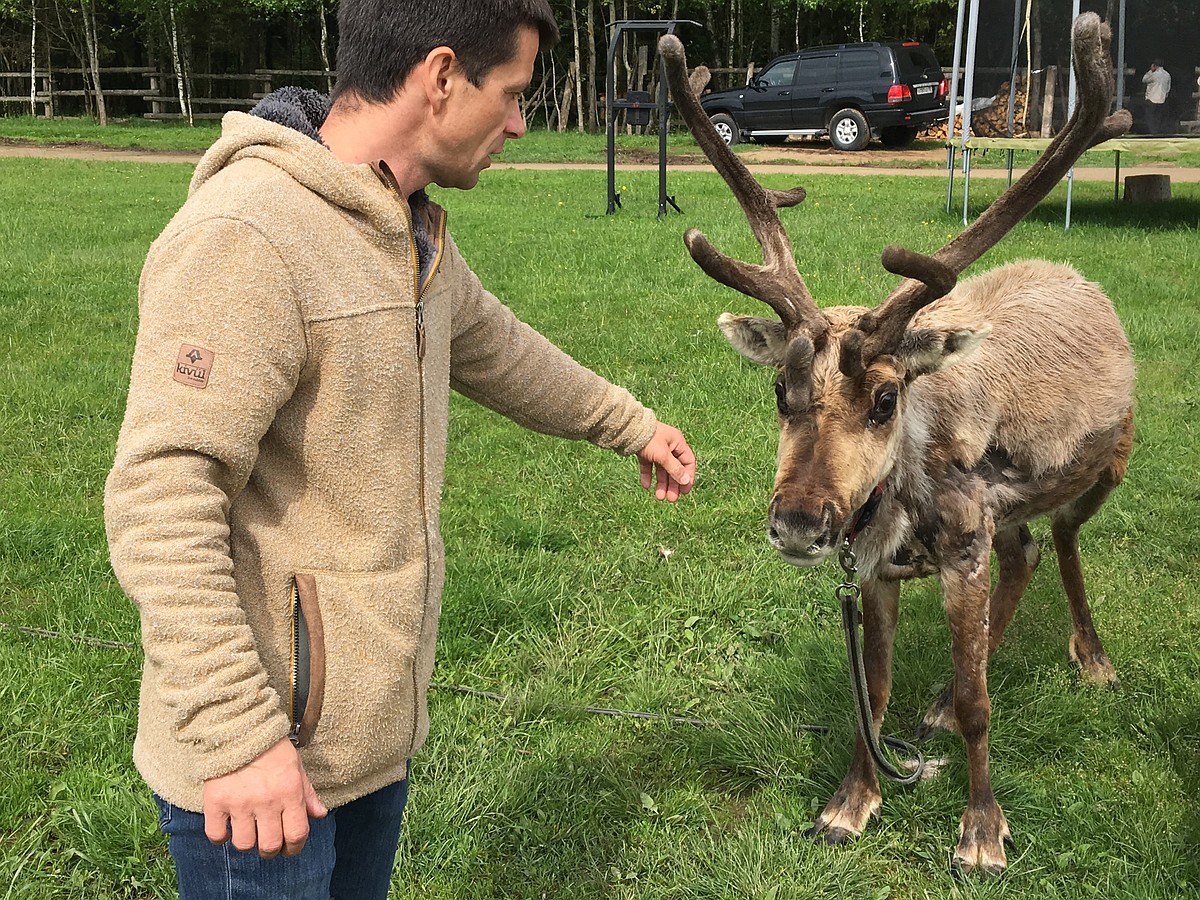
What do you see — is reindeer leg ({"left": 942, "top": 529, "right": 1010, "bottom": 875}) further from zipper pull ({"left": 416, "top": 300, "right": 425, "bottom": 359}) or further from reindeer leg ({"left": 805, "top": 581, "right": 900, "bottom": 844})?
zipper pull ({"left": 416, "top": 300, "right": 425, "bottom": 359})

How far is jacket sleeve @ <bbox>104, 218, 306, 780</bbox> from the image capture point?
172 centimetres

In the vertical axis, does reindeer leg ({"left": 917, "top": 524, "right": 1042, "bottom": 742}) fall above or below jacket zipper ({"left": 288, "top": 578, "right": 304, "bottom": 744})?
below

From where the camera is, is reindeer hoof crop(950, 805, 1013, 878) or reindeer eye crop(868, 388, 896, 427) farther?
reindeer hoof crop(950, 805, 1013, 878)

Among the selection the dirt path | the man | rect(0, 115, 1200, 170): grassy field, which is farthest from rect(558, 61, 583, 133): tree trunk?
the man

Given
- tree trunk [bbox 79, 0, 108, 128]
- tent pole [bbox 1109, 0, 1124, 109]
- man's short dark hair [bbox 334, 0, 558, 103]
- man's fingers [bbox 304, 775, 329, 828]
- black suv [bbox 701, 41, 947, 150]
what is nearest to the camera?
man's fingers [bbox 304, 775, 329, 828]

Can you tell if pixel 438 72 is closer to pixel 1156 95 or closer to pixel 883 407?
pixel 883 407

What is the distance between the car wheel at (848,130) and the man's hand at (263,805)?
27.3 m

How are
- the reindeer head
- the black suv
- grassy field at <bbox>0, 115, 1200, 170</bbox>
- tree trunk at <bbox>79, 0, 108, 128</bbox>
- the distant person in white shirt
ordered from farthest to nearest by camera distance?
tree trunk at <bbox>79, 0, 108, 128</bbox> < the black suv < grassy field at <bbox>0, 115, 1200, 170</bbox> < the distant person in white shirt < the reindeer head

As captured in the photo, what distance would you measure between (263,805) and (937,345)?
8.04ft

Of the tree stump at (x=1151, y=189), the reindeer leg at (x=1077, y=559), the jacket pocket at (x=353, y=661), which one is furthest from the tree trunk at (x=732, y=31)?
the jacket pocket at (x=353, y=661)

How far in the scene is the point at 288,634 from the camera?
2014 millimetres

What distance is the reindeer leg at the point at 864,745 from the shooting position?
3.81 m

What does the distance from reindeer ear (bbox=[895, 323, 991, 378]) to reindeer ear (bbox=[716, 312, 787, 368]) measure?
1.31ft

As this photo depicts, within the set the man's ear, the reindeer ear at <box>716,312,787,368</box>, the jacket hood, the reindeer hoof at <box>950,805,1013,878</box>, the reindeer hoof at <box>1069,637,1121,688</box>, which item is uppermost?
the man's ear
